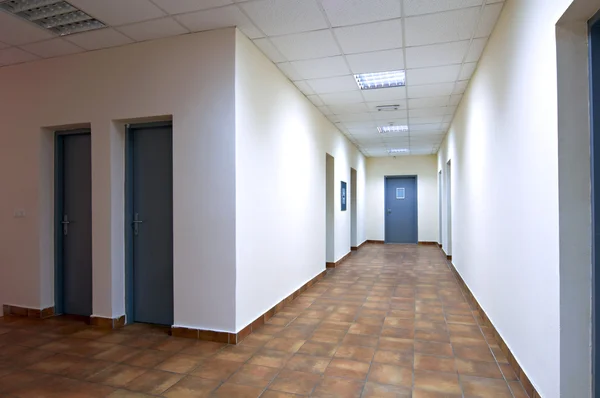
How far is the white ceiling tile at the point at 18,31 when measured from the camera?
3297 mm

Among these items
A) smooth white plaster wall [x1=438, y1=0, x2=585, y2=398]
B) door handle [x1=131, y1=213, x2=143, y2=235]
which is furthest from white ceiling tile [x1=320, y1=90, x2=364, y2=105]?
door handle [x1=131, y1=213, x2=143, y2=235]

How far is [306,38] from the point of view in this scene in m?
3.72

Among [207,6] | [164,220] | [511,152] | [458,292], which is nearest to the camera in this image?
[511,152]

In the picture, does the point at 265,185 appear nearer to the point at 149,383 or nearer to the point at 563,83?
the point at 149,383

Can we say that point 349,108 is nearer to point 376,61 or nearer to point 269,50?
point 376,61

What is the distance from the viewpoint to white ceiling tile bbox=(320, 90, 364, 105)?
5.57 meters

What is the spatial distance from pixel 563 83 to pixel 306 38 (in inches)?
94.0

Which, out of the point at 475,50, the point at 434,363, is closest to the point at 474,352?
the point at 434,363

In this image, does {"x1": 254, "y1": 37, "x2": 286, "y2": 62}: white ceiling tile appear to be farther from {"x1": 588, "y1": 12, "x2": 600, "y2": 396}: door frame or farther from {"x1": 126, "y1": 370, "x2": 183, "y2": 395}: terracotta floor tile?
{"x1": 126, "y1": 370, "x2": 183, "y2": 395}: terracotta floor tile

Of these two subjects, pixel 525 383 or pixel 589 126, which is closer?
pixel 589 126

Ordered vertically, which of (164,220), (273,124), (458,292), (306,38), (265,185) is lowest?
(458,292)

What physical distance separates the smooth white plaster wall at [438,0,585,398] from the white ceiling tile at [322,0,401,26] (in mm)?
894

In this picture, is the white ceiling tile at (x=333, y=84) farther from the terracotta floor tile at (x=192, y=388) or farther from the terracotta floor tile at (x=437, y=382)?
the terracotta floor tile at (x=192, y=388)

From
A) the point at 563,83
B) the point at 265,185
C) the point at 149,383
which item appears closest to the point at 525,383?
the point at 563,83
